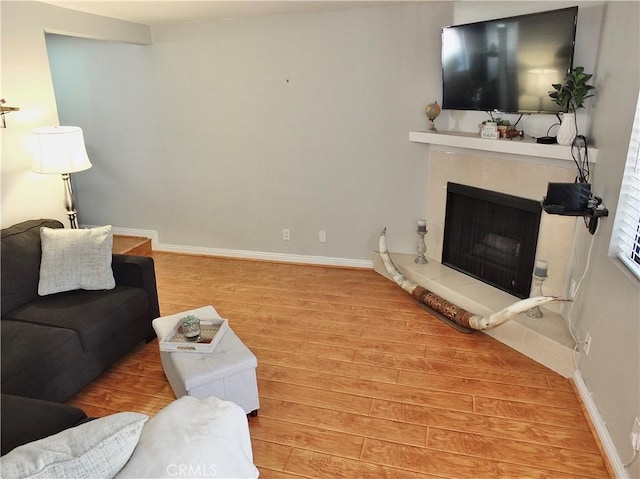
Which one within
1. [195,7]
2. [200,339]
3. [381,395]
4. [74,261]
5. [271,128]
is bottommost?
[381,395]

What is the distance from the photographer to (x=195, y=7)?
11.1 feet

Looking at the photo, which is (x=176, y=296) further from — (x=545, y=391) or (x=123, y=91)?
(x=545, y=391)

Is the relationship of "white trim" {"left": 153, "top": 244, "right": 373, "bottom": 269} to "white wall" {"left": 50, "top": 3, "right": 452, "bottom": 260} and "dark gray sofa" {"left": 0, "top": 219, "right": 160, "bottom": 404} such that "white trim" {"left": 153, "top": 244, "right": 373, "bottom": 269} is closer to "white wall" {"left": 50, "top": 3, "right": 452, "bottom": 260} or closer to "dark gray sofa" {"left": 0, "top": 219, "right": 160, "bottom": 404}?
"white wall" {"left": 50, "top": 3, "right": 452, "bottom": 260}

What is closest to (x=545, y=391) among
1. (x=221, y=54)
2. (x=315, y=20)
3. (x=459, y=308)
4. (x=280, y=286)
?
(x=459, y=308)

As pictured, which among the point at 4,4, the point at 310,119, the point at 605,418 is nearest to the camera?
the point at 605,418

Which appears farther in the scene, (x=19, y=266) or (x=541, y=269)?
(x=541, y=269)

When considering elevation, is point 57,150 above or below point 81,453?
above

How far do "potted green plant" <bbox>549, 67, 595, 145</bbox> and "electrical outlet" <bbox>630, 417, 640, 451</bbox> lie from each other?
5.17 ft

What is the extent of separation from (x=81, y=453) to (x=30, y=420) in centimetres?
73

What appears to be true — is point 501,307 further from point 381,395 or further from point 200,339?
point 200,339

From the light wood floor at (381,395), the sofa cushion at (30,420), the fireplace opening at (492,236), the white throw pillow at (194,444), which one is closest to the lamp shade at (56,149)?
the light wood floor at (381,395)

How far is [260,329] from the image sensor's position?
3.22 meters

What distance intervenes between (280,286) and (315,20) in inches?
90.0

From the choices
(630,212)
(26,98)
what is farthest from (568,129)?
(26,98)
